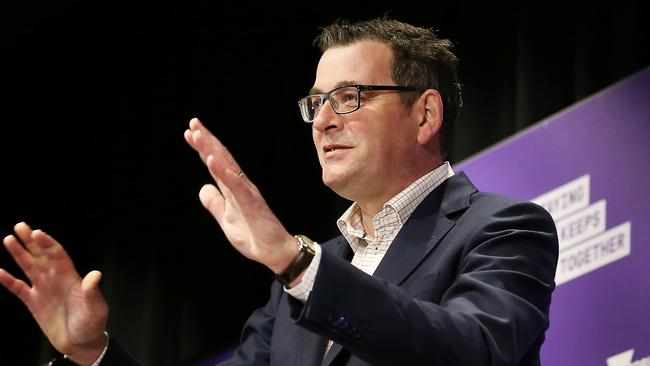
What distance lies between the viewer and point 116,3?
504 centimetres

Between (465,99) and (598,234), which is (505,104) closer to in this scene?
(465,99)

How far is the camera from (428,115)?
92.7 inches

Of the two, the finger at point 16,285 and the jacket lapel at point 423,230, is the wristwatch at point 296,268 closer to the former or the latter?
the jacket lapel at point 423,230

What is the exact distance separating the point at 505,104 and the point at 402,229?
5.34 feet

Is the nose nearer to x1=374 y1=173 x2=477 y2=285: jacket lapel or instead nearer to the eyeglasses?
the eyeglasses

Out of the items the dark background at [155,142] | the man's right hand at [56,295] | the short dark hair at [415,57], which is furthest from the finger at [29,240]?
the dark background at [155,142]

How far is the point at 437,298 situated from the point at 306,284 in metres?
0.43

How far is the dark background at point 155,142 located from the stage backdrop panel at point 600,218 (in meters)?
1.33

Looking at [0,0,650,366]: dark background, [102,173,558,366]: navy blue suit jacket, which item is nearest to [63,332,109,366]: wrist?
[102,173,558,366]: navy blue suit jacket

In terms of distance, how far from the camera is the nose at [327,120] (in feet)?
7.23

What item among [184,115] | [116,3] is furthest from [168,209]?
[116,3]

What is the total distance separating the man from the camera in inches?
58.4

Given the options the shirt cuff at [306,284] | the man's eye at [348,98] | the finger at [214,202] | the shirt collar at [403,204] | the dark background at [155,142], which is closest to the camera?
the shirt cuff at [306,284]

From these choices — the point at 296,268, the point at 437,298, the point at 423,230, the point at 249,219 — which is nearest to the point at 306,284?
the point at 296,268
